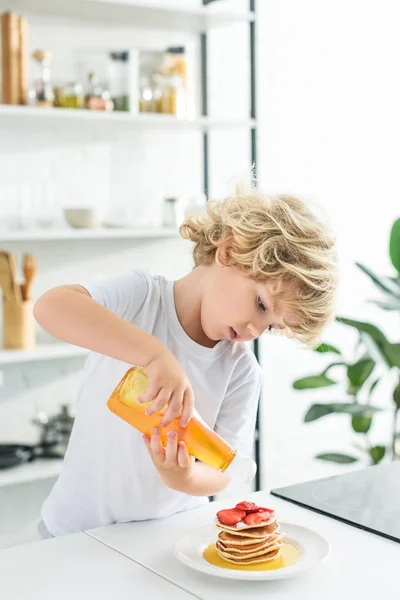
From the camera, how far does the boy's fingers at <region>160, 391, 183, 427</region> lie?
1.10 metres

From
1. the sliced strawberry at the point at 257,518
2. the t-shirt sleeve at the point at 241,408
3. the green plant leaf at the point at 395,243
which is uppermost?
the green plant leaf at the point at 395,243

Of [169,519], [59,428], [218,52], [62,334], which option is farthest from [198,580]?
[218,52]

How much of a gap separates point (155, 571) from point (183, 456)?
15 cm

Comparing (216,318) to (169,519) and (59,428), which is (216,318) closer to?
(169,519)

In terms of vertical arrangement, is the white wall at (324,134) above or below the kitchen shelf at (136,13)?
below

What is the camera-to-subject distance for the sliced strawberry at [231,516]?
43.9 inches

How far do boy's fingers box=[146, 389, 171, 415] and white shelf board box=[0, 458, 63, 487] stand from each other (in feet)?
5.49

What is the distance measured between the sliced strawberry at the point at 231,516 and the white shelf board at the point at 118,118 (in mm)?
1833

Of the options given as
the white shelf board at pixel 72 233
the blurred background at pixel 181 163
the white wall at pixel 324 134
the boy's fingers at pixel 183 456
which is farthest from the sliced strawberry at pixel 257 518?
the white wall at pixel 324 134

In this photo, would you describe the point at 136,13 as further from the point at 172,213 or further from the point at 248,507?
the point at 248,507

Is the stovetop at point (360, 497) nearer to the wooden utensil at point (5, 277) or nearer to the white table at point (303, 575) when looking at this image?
the white table at point (303, 575)

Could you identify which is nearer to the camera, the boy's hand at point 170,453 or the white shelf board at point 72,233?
the boy's hand at point 170,453

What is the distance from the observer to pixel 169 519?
1323 millimetres

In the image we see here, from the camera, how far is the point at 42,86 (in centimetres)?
275
